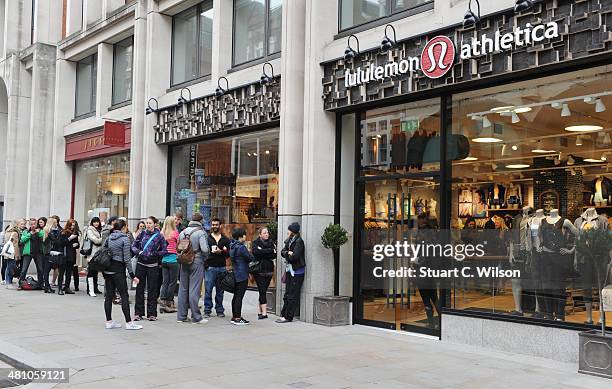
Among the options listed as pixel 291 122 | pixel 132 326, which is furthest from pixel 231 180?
pixel 132 326

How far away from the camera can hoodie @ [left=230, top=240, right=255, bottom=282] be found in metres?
11.8

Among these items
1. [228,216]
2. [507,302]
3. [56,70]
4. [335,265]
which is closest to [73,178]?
[56,70]

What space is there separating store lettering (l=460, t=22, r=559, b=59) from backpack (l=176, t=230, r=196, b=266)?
18.8ft

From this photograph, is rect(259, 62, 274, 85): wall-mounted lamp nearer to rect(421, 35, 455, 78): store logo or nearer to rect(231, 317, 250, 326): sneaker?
rect(421, 35, 455, 78): store logo

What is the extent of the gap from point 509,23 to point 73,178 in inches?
684

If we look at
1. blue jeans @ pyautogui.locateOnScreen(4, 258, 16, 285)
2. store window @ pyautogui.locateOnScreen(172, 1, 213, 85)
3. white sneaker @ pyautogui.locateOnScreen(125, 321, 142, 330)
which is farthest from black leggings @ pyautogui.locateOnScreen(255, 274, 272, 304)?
blue jeans @ pyautogui.locateOnScreen(4, 258, 16, 285)

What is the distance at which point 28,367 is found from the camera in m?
7.99

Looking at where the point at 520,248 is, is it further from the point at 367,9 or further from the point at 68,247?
the point at 68,247

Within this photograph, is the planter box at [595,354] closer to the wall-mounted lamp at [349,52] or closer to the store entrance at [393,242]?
the store entrance at [393,242]

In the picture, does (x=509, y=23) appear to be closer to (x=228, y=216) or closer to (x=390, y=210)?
(x=390, y=210)

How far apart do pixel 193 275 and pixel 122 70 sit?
33.9 feet

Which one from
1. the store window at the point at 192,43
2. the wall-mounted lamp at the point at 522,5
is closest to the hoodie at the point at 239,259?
the store window at the point at 192,43

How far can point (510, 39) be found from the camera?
8.98 metres

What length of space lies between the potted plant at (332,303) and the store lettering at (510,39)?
3854 mm
